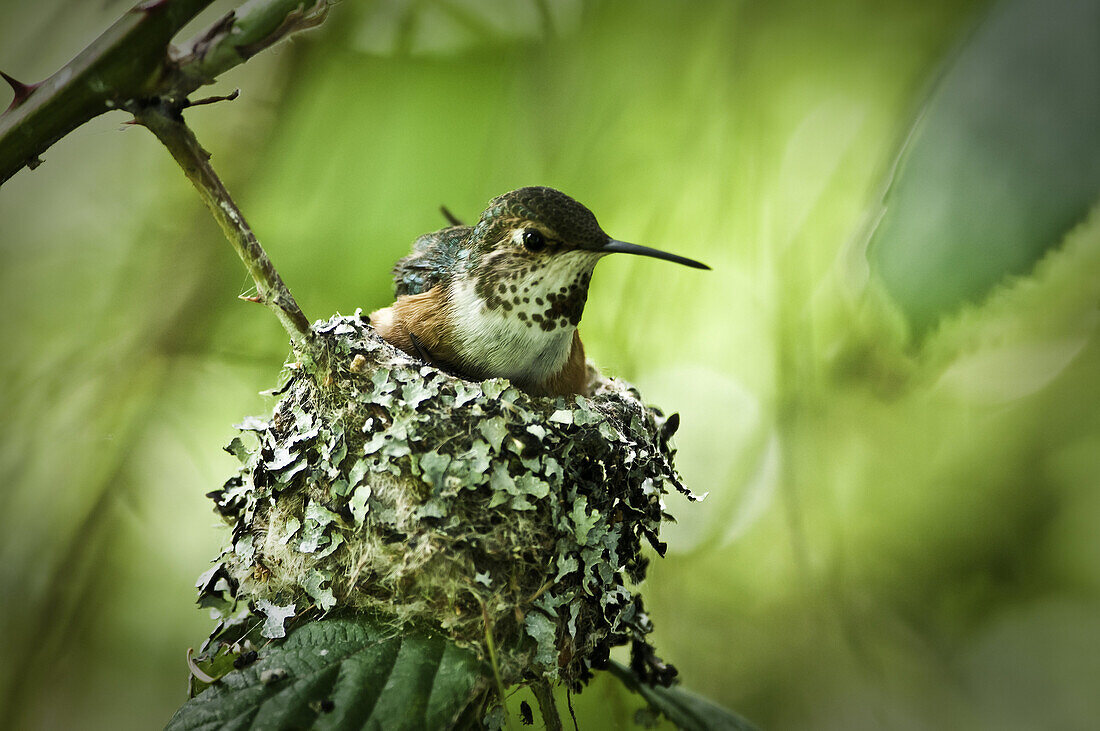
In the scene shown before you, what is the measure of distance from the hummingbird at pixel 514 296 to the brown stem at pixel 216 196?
0.48 meters

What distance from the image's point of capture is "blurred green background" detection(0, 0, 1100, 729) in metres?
1.97

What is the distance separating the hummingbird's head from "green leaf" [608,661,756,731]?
0.86m

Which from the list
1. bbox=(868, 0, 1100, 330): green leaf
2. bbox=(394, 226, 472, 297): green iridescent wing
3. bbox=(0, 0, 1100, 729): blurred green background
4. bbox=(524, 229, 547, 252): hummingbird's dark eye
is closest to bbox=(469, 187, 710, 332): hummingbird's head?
bbox=(524, 229, 547, 252): hummingbird's dark eye

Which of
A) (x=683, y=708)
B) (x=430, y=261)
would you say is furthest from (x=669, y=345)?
(x=683, y=708)

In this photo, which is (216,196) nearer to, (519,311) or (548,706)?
(519,311)

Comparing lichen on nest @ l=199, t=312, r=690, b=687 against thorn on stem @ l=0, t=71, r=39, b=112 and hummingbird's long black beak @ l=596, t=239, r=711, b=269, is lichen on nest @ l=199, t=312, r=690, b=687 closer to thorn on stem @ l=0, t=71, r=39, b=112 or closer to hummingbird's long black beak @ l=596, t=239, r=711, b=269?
hummingbird's long black beak @ l=596, t=239, r=711, b=269

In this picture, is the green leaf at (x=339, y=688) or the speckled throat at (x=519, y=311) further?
the speckled throat at (x=519, y=311)

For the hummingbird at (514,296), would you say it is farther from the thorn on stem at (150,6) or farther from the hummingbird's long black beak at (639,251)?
the thorn on stem at (150,6)

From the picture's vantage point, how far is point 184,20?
0.86 m

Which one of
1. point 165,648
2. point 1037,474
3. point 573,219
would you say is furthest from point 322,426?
point 1037,474

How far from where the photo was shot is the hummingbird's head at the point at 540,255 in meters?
1.53

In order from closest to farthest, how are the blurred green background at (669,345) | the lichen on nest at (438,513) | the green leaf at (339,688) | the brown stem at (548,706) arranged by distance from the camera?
the green leaf at (339,688) → the lichen on nest at (438,513) → the brown stem at (548,706) → the blurred green background at (669,345)

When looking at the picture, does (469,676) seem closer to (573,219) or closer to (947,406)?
(573,219)

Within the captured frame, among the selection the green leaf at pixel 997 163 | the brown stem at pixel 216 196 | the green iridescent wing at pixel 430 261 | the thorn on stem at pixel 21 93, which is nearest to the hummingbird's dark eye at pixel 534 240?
the green iridescent wing at pixel 430 261
